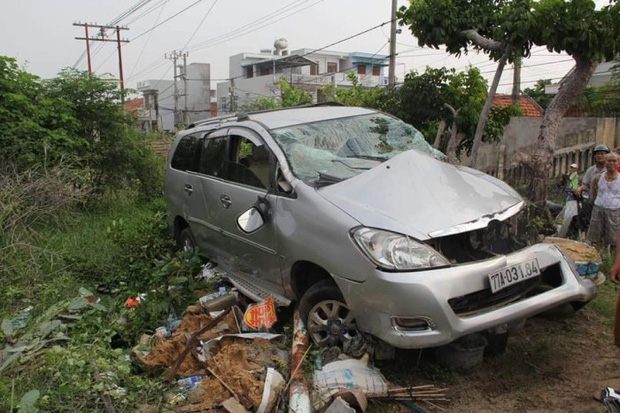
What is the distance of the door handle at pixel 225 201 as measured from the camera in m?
4.54

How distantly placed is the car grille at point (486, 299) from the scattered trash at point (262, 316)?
1.47 meters

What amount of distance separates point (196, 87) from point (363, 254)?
159ft

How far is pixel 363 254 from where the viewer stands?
3088mm

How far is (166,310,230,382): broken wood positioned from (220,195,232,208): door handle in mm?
1000

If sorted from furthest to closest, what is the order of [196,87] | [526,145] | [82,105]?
[196,87] < [526,145] < [82,105]

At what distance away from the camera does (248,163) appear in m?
4.46

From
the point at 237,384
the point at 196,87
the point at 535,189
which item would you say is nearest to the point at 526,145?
the point at 535,189

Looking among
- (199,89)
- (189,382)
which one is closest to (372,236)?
(189,382)

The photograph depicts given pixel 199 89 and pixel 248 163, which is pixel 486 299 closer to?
pixel 248 163

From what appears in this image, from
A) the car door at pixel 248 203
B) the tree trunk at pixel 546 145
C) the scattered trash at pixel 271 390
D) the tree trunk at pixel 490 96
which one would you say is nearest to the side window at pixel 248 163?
the car door at pixel 248 203

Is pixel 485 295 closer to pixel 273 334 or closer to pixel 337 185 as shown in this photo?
pixel 337 185

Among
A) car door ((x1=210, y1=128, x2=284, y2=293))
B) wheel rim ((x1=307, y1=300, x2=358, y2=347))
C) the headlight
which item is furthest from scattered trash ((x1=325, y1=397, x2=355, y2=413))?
car door ((x1=210, y1=128, x2=284, y2=293))

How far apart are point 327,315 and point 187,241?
278 cm

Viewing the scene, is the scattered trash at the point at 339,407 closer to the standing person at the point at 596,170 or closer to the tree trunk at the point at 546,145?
the tree trunk at the point at 546,145
